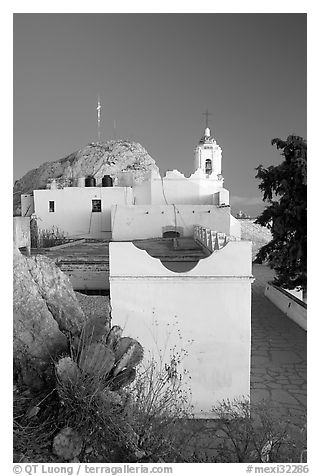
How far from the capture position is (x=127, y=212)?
10.9 meters

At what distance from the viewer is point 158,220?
35.1ft

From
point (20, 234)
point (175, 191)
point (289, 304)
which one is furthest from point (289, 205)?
point (175, 191)

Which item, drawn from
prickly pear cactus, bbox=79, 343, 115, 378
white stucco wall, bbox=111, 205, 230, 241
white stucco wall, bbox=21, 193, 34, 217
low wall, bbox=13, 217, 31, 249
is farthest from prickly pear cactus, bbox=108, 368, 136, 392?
white stucco wall, bbox=21, 193, 34, 217

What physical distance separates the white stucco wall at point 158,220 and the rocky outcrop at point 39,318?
7.52m

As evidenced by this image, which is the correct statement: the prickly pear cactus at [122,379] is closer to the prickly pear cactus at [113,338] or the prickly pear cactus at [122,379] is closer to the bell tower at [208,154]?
the prickly pear cactus at [113,338]

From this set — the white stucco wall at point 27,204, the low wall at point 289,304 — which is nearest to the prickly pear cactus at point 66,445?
the low wall at point 289,304

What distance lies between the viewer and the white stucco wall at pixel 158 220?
10703 millimetres

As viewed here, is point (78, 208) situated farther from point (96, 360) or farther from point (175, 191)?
point (96, 360)

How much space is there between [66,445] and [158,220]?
8.60 m

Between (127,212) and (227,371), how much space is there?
7.38 metres

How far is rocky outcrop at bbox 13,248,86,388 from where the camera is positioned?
2654 millimetres

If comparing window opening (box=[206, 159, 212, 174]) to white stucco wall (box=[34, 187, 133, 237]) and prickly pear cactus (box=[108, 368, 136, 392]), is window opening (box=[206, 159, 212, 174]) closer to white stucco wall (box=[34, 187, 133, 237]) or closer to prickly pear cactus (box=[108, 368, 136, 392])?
white stucco wall (box=[34, 187, 133, 237])
